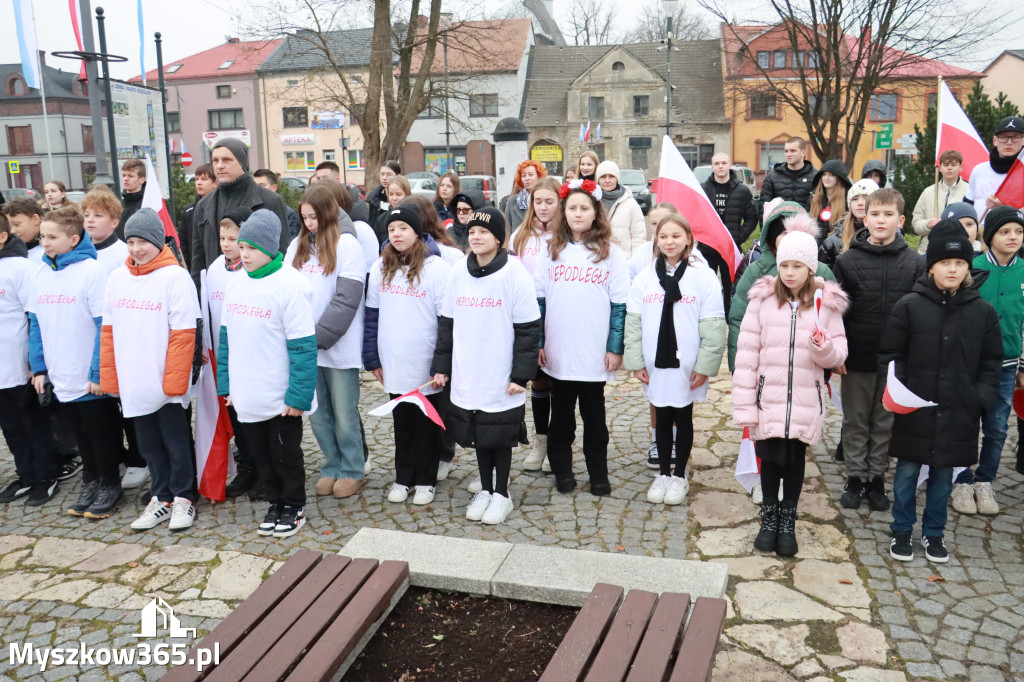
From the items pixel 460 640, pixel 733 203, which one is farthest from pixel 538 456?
pixel 733 203

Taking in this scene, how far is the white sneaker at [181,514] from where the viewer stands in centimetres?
516

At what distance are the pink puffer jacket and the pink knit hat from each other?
0.58ft

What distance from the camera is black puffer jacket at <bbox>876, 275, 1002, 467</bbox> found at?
4.36 m

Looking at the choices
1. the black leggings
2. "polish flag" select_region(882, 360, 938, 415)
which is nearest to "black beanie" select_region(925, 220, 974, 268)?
"polish flag" select_region(882, 360, 938, 415)

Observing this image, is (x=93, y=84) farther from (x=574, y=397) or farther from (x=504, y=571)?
(x=504, y=571)

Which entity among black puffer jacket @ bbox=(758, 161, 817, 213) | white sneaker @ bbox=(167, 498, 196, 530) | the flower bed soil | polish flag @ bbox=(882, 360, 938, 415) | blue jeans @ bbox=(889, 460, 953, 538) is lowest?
white sneaker @ bbox=(167, 498, 196, 530)

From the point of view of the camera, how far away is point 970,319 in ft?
14.3

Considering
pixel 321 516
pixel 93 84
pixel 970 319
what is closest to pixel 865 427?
pixel 970 319

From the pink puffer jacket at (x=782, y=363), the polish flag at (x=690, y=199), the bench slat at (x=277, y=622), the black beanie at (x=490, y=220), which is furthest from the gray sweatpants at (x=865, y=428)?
the bench slat at (x=277, y=622)

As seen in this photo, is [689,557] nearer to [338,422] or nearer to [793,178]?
[338,422]

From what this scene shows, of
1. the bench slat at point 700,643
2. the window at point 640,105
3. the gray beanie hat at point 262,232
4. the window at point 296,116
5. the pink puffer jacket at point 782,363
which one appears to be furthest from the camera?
the window at point 296,116

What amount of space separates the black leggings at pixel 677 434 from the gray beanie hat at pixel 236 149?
3.33m

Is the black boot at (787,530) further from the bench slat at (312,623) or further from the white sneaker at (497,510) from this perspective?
the bench slat at (312,623)

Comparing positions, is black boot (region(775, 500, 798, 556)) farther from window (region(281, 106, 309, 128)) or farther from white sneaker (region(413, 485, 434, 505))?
window (region(281, 106, 309, 128))
